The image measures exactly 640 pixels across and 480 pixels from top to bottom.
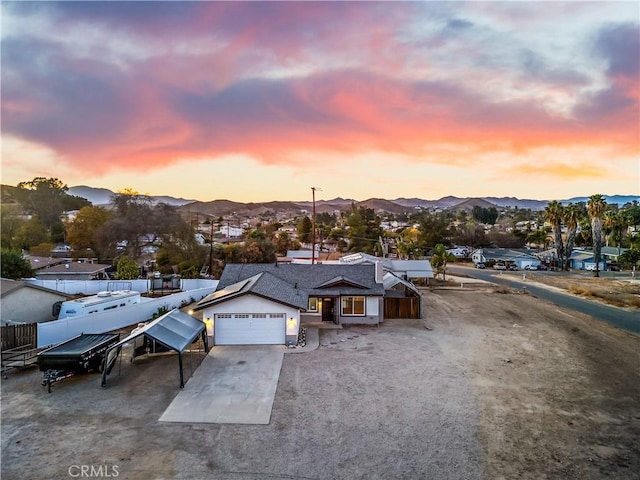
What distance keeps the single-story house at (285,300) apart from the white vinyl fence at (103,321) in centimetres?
458

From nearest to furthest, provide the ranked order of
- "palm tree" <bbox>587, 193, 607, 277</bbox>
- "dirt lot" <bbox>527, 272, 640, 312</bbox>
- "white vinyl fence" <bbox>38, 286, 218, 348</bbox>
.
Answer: "white vinyl fence" <bbox>38, 286, 218, 348</bbox> → "dirt lot" <bbox>527, 272, 640, 312</bbox> → "palm tree" <bbox>587, 193, 607, 277</bbox>

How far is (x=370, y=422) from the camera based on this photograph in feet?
33.4

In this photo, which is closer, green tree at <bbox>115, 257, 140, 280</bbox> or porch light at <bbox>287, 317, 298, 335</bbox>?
porch light at <bbox>287, 317, 298, 335</bbox>

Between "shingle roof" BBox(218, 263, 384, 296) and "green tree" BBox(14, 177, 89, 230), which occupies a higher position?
"green tree" BBox(14, 177, 89, 230)

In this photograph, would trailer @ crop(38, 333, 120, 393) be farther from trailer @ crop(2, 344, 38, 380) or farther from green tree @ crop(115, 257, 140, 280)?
green tree @ crop(115, 257, 140, 280)

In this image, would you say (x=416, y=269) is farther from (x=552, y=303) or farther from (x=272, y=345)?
(x=272, y=345)

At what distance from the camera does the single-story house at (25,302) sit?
17.8m

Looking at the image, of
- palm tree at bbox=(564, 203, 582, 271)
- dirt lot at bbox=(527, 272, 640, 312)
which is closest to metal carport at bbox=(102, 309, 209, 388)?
dirt lot at bbox=(527, 272, 640, 312)

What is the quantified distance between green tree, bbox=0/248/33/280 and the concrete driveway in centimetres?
1962

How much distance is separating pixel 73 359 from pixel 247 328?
717cm

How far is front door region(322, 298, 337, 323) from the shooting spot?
21.4 m

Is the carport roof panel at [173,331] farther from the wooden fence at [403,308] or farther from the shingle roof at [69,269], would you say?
the shingle roof at [69,269]

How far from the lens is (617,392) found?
12516mm

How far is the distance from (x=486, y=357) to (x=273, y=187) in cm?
8074
